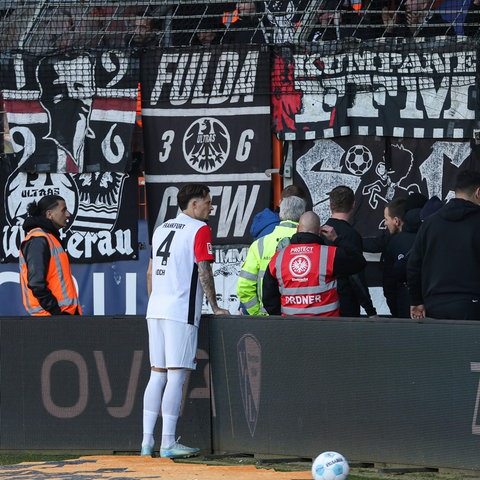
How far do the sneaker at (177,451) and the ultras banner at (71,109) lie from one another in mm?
4261

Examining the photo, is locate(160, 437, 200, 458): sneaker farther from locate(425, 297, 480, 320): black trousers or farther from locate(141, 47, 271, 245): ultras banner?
locate(141, 47, 271, 245): ultras banner

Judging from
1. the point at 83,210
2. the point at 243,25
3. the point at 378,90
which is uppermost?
the point at 243,25

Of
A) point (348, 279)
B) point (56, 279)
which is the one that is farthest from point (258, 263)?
point (56, 279)

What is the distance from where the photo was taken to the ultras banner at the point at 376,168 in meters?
11.0

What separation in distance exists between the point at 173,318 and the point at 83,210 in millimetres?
4072

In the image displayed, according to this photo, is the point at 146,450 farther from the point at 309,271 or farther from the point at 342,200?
the point at 342,200

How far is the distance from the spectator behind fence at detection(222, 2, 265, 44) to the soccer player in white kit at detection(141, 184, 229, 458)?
3928 millimetres

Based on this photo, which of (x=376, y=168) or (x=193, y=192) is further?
(x=376, y=168)

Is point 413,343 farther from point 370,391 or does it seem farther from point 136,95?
→ point 136,95

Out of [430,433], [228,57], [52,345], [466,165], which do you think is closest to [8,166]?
[228,57]

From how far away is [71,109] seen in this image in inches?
448

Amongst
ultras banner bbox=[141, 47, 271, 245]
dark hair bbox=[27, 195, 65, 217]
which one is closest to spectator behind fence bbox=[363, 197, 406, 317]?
ultras banner bbox=[141, 47, 271, 245]

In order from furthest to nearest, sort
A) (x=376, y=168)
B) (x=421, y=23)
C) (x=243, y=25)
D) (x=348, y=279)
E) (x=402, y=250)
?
(x=243, y=25), (x=376, y=168), (x=421, y=23), (x=402, y=250), (x=348, y=279)

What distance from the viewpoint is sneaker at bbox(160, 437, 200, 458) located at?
768 cm
